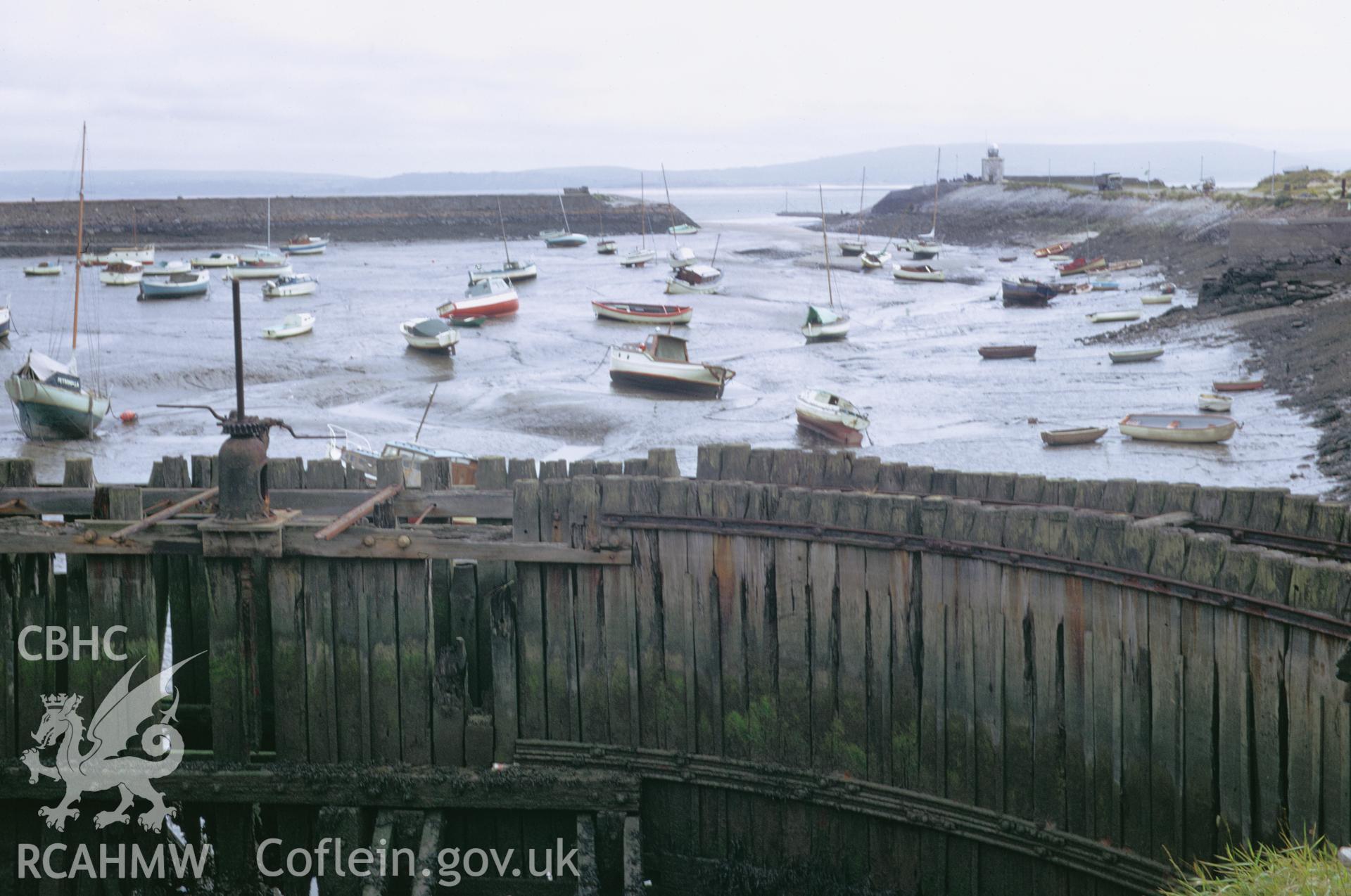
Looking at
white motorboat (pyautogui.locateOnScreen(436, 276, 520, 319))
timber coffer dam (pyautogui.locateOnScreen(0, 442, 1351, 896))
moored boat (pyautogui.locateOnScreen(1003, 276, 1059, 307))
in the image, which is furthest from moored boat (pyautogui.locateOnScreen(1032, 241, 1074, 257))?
timber coffer dam (pyautogui.locateOnScreen(0, 442, 1351, 896))

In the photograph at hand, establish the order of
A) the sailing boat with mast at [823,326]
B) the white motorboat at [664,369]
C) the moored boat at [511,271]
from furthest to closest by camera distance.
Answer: the moored boat at [511,271], the sailing boat with mast at [823,326], the white motorboat at [664,369]

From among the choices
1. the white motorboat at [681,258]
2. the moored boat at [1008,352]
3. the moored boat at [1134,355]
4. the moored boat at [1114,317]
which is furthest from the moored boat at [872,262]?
the moored boat at [1134,355]

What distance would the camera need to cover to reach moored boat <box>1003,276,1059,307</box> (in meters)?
67.8

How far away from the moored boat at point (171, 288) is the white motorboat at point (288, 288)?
405 centimetres

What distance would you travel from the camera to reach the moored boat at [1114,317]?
2233 inches

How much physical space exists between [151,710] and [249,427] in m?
1.99

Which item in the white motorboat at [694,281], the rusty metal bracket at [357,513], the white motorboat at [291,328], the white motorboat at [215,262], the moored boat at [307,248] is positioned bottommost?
the white motorboat at [291,328]

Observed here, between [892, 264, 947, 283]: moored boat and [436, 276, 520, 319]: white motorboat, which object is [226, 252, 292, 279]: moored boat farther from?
[892, 264, 947, 283]: moored boat

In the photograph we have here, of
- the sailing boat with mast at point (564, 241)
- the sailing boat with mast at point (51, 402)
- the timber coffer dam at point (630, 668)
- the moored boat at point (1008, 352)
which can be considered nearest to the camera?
the timber coffer dam at point (630, 668)

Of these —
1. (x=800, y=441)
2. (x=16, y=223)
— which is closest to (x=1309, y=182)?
(x=800, y=441)

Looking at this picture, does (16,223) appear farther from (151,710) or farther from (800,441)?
(151,710)

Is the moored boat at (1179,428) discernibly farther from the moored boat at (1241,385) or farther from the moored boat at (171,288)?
the moored boat at (171,288)

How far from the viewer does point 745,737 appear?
8102mm

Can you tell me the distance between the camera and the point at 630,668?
322 inches
